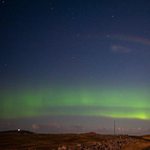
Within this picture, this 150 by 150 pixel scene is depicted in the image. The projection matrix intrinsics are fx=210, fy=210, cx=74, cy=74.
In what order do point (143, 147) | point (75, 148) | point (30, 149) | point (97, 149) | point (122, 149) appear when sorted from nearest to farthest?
point (30, 149), point (75, 148), point (97, 149), point (122, 149), point (143, 147)

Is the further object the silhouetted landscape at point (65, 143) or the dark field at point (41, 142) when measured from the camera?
the dark field at point (41, 142)

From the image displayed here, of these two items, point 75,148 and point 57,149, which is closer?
point 57,149

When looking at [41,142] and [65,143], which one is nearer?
[65,143]

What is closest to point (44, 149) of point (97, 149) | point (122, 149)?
point (97, 149)

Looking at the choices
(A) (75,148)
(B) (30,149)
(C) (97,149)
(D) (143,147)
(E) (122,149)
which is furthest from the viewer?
(D) (143,147)

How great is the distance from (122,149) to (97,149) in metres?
6.80

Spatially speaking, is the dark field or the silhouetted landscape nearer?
the silhouetted landscape

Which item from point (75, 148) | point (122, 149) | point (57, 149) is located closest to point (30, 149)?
point (57, 149)

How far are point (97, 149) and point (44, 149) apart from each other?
20.9 ft

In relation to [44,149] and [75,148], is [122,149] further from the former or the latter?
[44,149]

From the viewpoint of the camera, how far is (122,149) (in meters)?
29.2

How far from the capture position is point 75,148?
2256 centimetres

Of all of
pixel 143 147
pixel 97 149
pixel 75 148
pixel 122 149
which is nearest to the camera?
pixel 75 148

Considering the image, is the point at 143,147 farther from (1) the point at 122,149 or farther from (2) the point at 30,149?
(2) the point at 30,149
